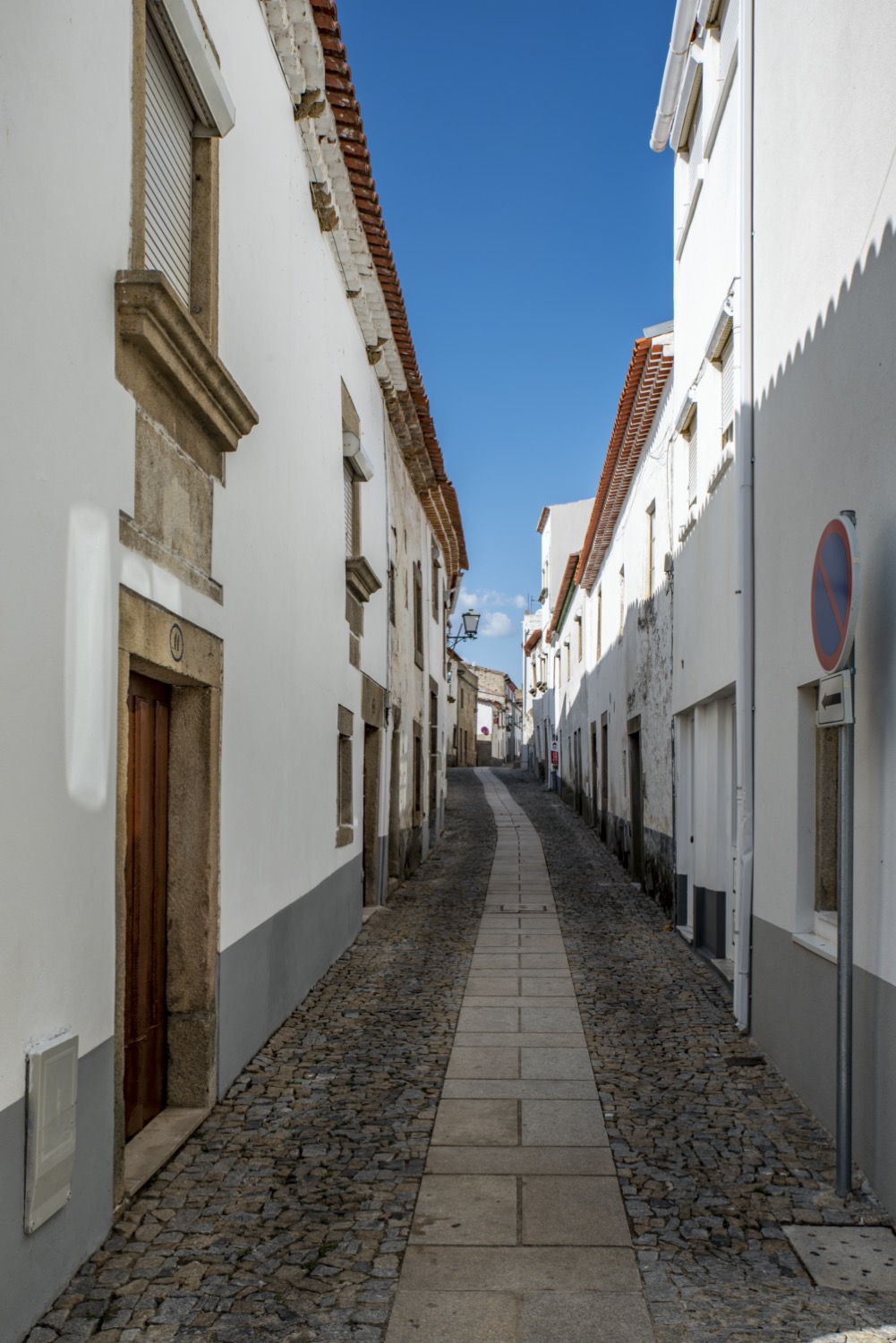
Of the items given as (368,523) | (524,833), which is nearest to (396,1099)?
(368,523)

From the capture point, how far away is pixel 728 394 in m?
8.25

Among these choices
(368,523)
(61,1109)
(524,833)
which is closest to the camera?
(61,1109)

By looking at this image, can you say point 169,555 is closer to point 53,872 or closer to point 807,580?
point 53,872

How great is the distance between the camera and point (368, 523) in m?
11.6

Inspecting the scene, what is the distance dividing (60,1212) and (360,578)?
7.19 m

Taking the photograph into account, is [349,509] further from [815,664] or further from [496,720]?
[496,720]

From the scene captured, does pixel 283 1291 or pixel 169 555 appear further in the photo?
pixel 169 555

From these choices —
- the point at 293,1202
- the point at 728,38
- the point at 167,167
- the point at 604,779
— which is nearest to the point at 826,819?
the point at 293,1202

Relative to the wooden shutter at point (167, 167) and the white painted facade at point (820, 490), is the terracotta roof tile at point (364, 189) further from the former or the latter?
the white painted facade at point (820, 490)

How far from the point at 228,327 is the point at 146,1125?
3.88 meters

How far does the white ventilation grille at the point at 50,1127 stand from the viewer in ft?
10.6

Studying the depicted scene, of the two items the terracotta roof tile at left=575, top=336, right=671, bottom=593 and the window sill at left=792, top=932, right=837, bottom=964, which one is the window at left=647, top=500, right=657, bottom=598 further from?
the window sill at left=792, top=932, right=837, bottom=964

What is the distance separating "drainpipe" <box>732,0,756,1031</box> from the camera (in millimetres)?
6902

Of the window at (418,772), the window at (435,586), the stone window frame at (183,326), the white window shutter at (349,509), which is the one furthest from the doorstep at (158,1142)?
the window at (435,586)
